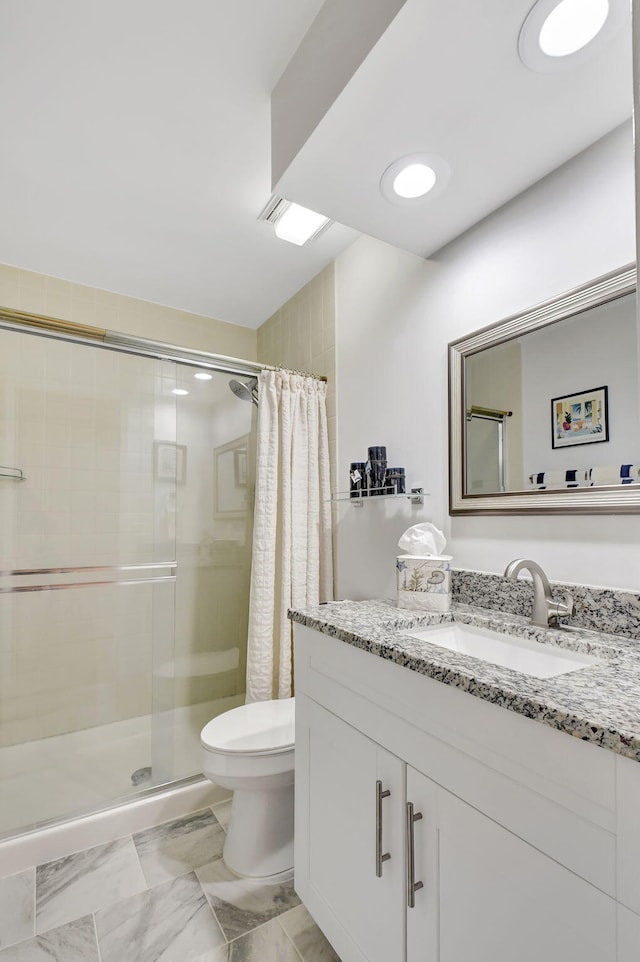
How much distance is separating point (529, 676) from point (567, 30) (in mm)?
1252

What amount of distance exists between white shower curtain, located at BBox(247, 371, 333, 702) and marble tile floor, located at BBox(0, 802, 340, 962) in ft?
1.98

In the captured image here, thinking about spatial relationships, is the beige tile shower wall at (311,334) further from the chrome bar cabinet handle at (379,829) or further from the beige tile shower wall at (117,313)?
the chrome bar cabinet handle at (379,829)

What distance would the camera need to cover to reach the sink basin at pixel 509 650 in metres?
1.05

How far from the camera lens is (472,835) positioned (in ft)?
2.65

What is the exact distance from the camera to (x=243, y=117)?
1510 millimetres

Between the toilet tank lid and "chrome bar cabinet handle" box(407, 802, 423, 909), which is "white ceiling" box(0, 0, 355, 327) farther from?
the toilet tank lid

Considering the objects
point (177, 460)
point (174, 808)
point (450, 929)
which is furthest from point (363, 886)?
point (177, 460)

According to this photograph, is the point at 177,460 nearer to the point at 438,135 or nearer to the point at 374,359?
the point at 374,359

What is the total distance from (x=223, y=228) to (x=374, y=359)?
890 millimetres

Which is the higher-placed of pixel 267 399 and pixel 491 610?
pixel 267 399

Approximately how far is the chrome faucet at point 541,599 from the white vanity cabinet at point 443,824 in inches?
16.8

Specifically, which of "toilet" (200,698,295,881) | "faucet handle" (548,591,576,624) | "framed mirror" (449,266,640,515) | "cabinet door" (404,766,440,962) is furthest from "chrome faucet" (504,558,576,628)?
"toilet" (200,698,295,881)

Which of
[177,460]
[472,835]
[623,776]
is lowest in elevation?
[472,835]

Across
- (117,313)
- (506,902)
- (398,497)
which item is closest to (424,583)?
(398,497)
